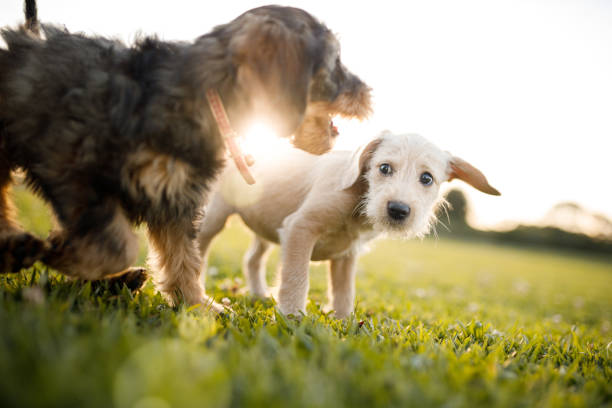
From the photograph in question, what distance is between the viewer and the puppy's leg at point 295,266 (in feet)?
11.2

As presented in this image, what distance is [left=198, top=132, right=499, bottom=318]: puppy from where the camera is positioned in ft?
11.4

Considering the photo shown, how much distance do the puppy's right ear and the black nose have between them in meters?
0.47

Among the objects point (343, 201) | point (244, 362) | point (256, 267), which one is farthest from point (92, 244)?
point (256, 267)

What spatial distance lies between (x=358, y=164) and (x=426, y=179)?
Answer: 742 millimetres

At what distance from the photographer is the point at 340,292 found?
165 inches

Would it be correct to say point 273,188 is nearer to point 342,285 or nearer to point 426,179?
point 342,285

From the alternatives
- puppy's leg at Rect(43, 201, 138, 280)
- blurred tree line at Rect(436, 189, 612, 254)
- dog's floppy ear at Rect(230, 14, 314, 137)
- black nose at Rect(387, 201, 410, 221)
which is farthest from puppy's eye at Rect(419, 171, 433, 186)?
blurred tree line at Rect(436, 189, 612, 254)

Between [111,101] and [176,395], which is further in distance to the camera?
[111,101]

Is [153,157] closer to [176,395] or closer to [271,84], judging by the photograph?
[271,84]

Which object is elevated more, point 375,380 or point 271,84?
point 271,84

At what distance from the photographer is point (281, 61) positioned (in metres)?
2.38

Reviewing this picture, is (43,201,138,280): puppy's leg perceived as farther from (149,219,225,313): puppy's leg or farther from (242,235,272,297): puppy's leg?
(242,235,272,297): puppy's leg

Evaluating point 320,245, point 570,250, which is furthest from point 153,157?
point 570,250

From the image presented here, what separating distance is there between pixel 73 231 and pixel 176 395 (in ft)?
5.09
